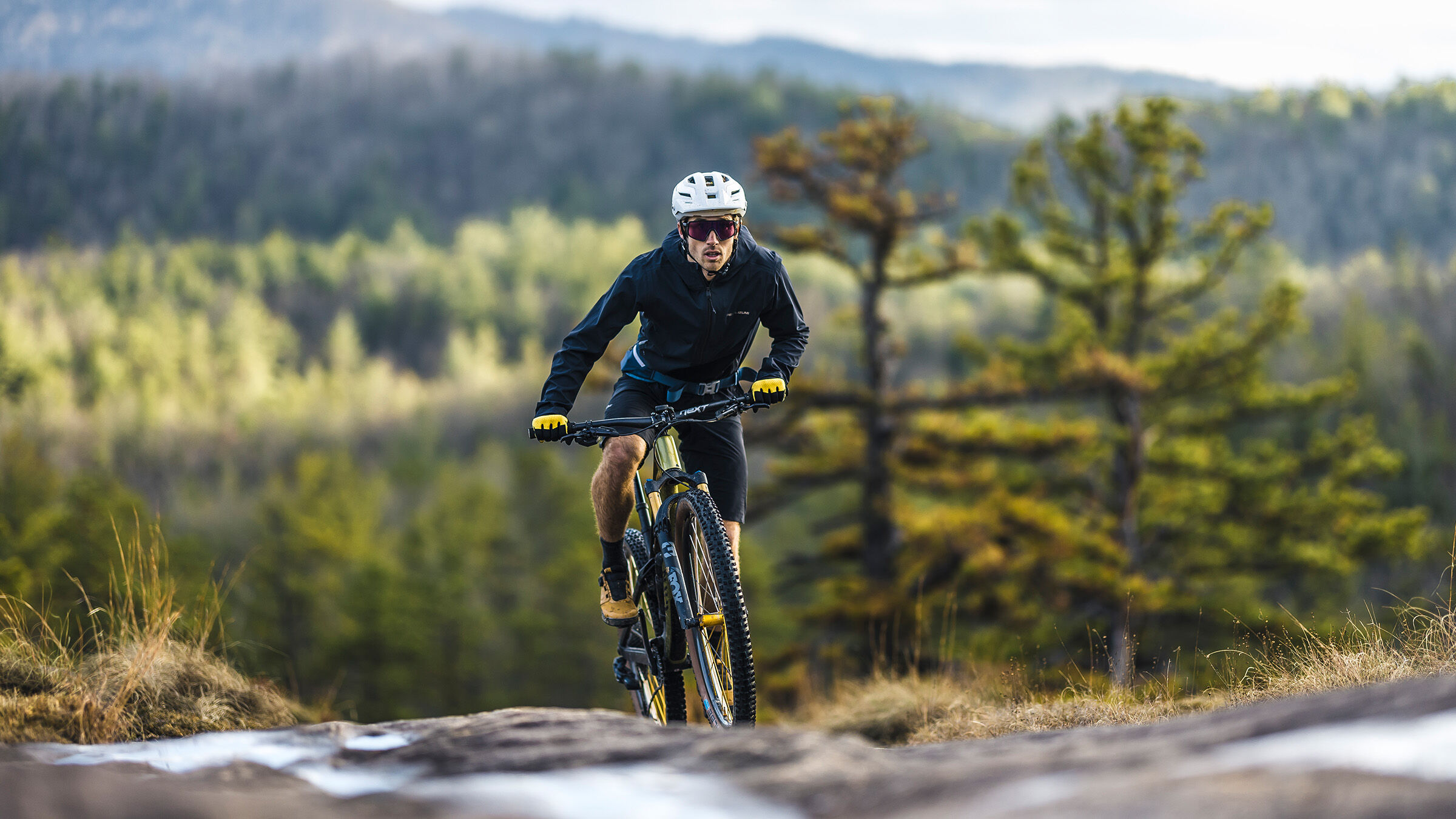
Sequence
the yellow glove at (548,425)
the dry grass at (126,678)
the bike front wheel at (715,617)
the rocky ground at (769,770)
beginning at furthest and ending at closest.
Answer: the yellow glove at (548,425)
the bike front wheel at (715,617)
the dry grass at (126,678)
the rocky ground at (769,770)

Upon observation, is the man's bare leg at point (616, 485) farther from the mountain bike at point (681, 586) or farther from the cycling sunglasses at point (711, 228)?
the cycling sunglasses at point (711, 228)

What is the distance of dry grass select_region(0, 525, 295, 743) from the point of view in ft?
13.1

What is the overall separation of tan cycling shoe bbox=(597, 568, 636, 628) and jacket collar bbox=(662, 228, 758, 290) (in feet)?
4.94

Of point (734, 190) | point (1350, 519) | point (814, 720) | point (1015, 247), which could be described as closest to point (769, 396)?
point (734, 190)

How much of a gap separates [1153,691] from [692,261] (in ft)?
9.16

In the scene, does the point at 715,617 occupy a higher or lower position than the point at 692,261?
lower

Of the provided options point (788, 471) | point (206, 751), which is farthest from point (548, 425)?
point (788, 471)

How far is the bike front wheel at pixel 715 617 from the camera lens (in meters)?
4.39

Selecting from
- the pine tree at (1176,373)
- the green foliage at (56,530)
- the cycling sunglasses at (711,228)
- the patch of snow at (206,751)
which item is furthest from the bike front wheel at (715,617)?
the green foliage at (56,530)

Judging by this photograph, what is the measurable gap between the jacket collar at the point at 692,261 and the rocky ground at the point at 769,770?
197 cm

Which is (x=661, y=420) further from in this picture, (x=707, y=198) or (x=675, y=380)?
(x=707, y=198)

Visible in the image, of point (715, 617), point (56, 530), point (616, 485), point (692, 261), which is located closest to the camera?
point (715, 617)

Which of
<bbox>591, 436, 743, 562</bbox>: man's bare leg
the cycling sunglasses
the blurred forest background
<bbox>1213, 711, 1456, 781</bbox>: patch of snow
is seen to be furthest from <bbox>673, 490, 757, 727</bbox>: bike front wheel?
<bbox>1213, 711, 1456, 781</bbox>: patch of snow

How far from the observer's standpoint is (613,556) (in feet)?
17.7
